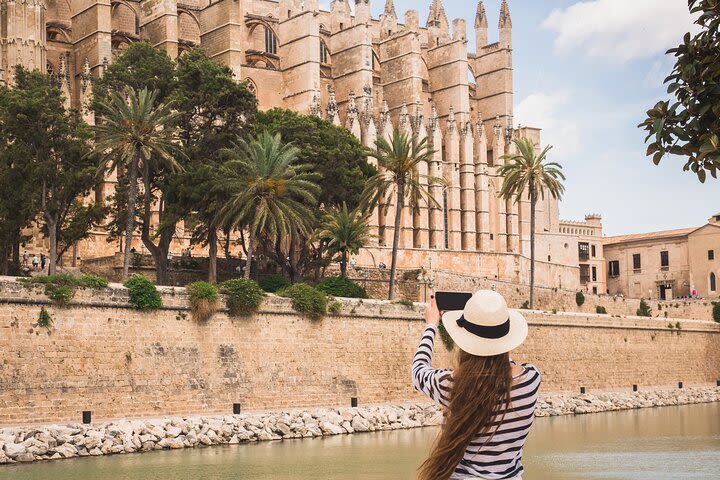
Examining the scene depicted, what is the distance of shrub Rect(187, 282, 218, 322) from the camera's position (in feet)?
88.1

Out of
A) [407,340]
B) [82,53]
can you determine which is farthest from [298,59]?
[407,340]

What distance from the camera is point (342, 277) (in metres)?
37.2

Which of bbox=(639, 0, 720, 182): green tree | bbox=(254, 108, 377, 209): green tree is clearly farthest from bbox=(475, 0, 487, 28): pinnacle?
bbox=(639, 0, 720, 182): green tree

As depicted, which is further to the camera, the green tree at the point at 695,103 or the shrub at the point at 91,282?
the shrub at the point at 91,282

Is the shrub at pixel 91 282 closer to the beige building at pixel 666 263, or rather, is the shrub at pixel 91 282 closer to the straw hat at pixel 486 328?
the straw hat at pixel 486 328

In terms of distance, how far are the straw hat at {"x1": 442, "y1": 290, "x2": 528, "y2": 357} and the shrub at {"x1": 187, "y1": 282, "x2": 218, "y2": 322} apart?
22.5 m

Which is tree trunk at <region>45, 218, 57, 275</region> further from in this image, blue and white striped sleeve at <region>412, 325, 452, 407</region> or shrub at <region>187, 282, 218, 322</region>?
blue and white striped sleeve at <region>412, 325, 452, 407</region>

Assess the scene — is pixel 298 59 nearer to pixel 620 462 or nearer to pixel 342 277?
pixel 342 277

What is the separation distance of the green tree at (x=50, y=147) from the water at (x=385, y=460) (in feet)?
34.9

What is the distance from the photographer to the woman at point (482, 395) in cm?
452

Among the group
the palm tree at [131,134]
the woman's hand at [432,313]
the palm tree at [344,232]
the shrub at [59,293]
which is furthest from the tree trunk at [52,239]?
the woman's hand at [432,313]

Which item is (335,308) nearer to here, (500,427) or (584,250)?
(500,427)

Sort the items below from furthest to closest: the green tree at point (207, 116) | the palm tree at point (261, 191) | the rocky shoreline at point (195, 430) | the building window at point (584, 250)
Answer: the building window at point (584, 250) → the green tree at point (207, 116) → the palm tree at point (261, 191) → the rocky shoreline at point (195, 430)

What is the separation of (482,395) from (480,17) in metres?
60.5
